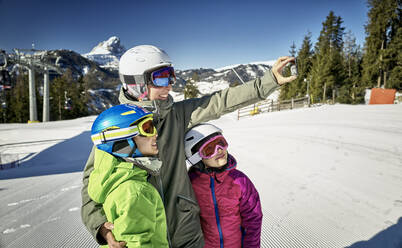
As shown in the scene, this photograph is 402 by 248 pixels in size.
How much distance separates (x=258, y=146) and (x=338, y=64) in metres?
34.6

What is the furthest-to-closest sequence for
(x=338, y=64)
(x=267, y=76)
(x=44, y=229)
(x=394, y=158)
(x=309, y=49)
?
(x=309, y=49), (x=338, y=64), (x=394, y=158), (x=44, y=229), (x=267, y=76)

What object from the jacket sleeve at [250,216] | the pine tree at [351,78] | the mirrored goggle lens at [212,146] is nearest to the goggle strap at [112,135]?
the mirrored goggle lens at [212,146]

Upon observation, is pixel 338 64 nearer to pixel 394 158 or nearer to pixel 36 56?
pixel 394 158

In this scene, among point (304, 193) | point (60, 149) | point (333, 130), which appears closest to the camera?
point (304, 193)

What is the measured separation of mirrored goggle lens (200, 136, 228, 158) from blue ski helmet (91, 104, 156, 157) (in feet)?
2.69

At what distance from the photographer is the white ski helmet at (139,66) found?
5.11 ft

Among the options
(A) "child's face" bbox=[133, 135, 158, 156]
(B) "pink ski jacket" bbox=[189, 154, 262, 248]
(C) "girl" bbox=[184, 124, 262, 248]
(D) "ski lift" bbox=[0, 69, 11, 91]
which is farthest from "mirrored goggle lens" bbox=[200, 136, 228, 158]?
(D) "ski lift" bbox=[0, 69, 11, 91]

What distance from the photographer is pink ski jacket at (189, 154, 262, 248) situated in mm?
1825

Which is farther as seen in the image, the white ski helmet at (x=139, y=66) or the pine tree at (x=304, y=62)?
the pine tree at (x=304, y=62)

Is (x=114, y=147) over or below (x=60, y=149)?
over

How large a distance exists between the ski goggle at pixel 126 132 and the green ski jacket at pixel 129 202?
142mm

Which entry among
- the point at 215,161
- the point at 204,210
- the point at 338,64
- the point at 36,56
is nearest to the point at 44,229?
the point at 204,210

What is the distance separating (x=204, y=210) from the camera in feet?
6.20

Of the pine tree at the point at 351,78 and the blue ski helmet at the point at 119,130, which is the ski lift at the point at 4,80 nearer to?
the blue ski helmet at the point at 119,130
